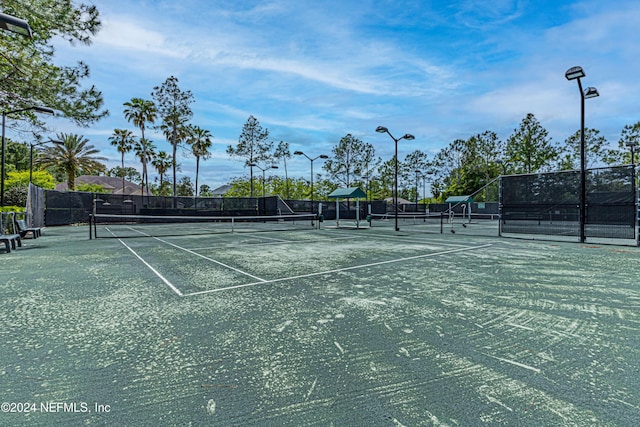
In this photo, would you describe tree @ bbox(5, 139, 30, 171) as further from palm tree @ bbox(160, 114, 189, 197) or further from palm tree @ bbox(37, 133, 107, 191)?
palm tree @ bbox(160, 114, 189, 197)

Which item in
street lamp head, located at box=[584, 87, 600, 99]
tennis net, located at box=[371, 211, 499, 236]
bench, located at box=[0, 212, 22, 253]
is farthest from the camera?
tennis net, located at box=[371, 211, 499, 236]

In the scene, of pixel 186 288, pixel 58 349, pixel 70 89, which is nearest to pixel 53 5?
pixel 70 89

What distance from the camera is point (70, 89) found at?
1339 cm

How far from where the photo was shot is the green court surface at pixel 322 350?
78.2 inches

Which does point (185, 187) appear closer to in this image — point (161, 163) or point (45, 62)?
point (161, 163)

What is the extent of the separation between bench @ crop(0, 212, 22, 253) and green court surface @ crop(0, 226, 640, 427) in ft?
16.7

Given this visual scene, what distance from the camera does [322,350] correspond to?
280 cm

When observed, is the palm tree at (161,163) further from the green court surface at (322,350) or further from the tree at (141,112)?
the green court surface at (322,350)

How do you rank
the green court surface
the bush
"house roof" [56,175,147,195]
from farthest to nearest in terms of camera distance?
1. "house roof" [56,175,147,195]
2. the bush
3. the green court surface

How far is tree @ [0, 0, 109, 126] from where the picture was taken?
10984mm

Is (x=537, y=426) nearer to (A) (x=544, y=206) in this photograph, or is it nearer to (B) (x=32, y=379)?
(B) (x=32, y=379)

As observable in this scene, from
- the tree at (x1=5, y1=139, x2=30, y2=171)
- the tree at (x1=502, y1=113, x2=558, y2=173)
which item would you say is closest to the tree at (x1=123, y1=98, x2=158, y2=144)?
the tree at (x1=5, y1=139, x2=30, y2=171)

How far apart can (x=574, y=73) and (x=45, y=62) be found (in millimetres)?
19798

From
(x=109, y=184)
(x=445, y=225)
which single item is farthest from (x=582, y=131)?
(x=109, y=184)
